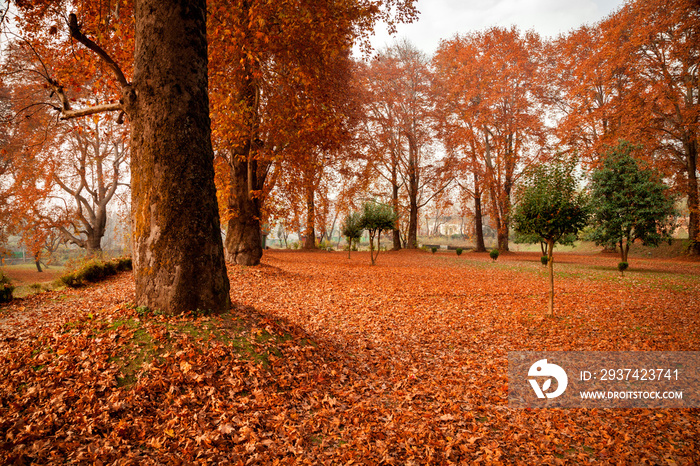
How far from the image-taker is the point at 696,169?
2008 cm

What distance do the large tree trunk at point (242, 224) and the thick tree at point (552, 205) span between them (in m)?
9.06

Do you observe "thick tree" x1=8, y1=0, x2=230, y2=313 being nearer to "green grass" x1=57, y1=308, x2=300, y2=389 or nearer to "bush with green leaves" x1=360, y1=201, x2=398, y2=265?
"green grass" x1=57, y1=308, x2=300, y2=389

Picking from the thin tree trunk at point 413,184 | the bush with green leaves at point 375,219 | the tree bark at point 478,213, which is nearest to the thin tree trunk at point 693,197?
the tree bark at point 478,213

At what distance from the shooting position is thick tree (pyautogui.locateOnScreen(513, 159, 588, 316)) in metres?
8.01

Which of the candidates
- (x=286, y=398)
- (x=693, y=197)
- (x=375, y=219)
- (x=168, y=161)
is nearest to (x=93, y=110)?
(x=168, y=161)

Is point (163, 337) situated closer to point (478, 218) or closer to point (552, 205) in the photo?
point (552, 205)

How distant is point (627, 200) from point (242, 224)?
18447mm

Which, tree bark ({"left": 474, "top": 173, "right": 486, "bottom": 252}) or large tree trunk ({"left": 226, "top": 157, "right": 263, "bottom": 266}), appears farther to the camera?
tree bark ({"left": 474, "top": 173, "right": 486, "bottom": 252})

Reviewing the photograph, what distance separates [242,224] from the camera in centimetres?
1202

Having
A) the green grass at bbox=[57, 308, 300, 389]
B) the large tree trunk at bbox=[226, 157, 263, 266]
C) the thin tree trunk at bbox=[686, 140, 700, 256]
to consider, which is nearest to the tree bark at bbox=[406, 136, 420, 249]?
the thin tree trunk at bbox=[686, 140, 700, 256]

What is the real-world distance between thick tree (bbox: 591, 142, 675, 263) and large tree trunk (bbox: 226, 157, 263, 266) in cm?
1613

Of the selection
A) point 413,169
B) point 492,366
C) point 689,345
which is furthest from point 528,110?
point 492,366

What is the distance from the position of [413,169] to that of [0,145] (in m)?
25.4

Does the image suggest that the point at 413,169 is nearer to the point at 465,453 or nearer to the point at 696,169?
the point at 696,169
